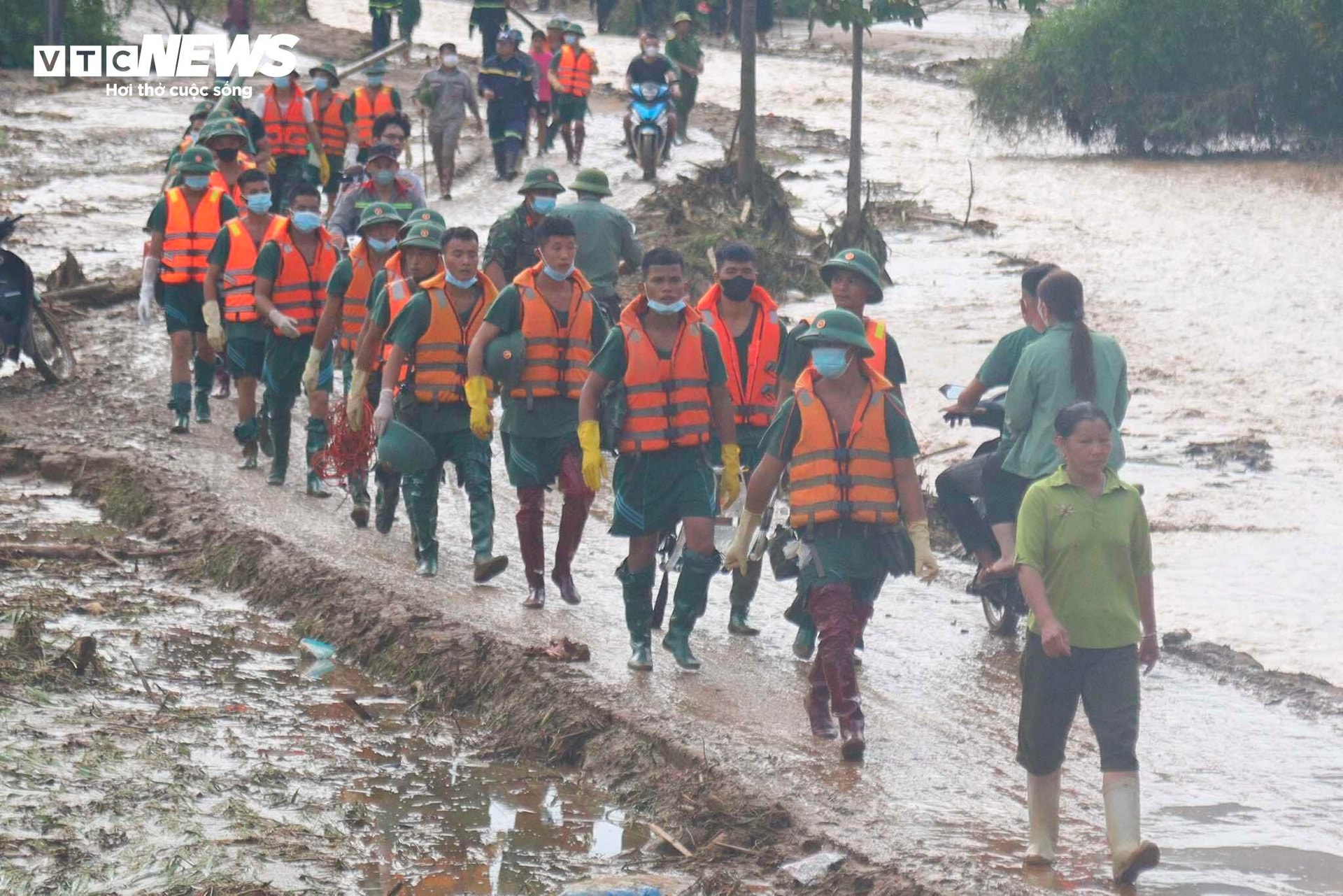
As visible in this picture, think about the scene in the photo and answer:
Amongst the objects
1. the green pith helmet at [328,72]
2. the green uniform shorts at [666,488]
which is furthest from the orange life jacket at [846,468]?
the green pith helmet at [328,72]

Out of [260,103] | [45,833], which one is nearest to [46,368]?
[260,103]

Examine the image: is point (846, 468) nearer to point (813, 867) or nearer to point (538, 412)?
point (813, 867)

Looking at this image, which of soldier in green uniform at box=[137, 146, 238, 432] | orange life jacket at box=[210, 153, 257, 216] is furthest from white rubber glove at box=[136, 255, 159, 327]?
orange life jacket at box=[210, 153, 257, 216]

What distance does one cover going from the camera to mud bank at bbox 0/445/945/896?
6.45 meters

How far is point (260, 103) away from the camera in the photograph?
728 inches

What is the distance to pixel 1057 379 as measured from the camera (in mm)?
8227

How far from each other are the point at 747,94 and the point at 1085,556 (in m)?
14.6

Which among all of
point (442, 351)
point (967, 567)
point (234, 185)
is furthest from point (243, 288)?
point (967, 567)

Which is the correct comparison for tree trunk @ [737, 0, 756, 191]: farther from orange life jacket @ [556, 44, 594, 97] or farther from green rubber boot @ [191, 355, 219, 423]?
green rubber boot @ [191, 355, 219, 423]

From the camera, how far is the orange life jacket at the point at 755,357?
9156 millimetres

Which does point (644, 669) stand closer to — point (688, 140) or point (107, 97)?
point (688, 140)

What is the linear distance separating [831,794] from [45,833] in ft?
8.95

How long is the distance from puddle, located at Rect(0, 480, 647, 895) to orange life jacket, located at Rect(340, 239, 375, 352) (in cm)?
258

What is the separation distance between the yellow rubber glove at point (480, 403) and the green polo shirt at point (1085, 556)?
12.3 feet
